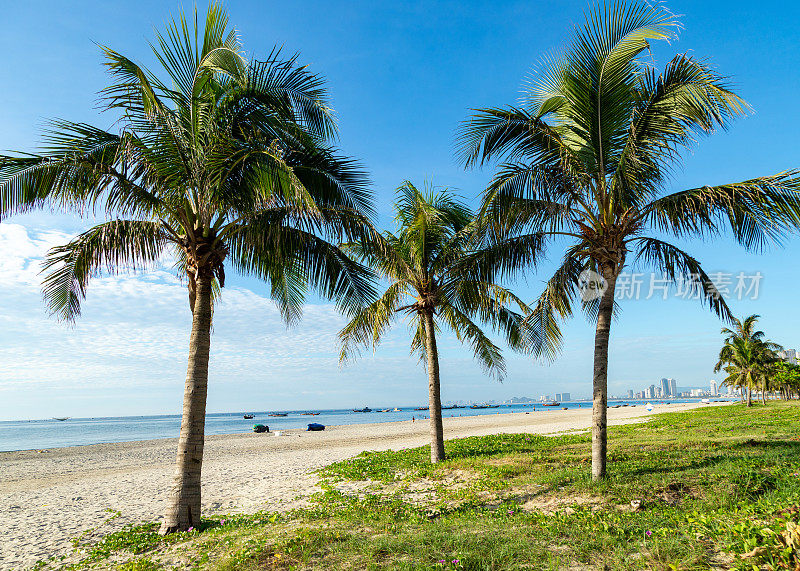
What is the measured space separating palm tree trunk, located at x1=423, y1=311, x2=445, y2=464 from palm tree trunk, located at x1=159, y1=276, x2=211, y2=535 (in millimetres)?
6674

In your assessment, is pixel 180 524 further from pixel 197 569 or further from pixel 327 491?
pixel 327 491

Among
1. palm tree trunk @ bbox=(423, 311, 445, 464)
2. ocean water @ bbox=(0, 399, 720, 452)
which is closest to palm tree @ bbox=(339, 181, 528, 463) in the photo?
palm tree trunk @ bbox=(423, 311, 445, 464)

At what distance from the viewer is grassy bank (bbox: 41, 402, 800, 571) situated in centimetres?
480

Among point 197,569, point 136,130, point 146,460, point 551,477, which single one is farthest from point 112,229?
point 146,460

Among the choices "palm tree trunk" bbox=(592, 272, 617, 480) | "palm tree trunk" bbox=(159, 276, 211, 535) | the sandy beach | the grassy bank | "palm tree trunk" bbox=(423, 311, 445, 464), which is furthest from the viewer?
"palm tree trunk" bbox=(423, 311, 445, 464)

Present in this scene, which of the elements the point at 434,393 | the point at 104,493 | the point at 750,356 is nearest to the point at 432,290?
the point at 434,393

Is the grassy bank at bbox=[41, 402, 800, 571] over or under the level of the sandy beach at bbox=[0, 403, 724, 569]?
over

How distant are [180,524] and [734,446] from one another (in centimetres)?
1170

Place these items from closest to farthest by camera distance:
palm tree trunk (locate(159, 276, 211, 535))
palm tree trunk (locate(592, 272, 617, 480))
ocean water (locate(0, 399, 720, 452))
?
palm tree trunk (locate(159, 276, 211, 535)) → palm tree trunk (locate(592, 272, 617, 480)) → ocean water (locate(0, 399, 720, 452))

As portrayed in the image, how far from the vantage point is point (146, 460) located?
2325 cm

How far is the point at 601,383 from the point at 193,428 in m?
7.19

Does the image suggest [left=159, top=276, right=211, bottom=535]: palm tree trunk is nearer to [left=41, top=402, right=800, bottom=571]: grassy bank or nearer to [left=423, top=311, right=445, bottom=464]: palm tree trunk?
[left=41, top=402, right=800, bottom=571]: grassy bank

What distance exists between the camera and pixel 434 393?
12914mm

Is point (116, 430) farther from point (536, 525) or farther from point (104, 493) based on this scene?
point (536, 525)
